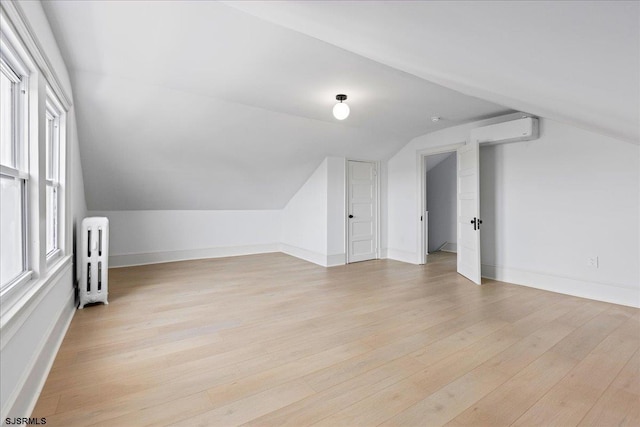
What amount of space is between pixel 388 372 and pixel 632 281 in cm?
321

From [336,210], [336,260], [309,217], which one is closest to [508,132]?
[336,210]

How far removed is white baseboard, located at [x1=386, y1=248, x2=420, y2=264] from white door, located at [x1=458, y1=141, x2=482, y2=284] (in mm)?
883

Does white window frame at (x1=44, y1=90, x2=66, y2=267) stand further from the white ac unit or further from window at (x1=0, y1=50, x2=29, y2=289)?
the white ac unit

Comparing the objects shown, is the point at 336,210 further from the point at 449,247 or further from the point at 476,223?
the point at 449,247

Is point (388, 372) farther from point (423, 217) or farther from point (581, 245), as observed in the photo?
point (423, 217)

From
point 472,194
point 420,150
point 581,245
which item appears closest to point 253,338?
point 472,194

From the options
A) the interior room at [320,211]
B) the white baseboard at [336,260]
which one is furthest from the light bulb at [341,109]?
the white baseboard at [336,260]

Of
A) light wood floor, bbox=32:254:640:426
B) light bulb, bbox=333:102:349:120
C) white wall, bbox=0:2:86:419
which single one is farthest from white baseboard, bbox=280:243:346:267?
white wall, bbox=0:2:86:419

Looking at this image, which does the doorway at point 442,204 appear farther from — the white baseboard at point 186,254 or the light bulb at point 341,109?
the light bulb at point 341,109

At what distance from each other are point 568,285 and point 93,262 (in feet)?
18.1

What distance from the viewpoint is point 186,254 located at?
18.7 ft

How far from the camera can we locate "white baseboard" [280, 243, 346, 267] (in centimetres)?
531

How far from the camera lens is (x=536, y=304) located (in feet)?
10.9

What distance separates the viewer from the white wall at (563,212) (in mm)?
3283
